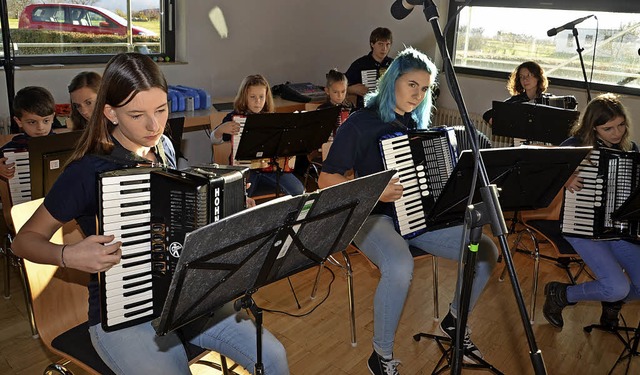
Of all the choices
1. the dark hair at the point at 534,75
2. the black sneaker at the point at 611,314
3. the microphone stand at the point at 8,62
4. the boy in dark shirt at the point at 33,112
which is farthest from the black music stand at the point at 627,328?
the microphone stand at the point at 8,62

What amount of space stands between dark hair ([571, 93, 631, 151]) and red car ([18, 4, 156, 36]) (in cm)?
338

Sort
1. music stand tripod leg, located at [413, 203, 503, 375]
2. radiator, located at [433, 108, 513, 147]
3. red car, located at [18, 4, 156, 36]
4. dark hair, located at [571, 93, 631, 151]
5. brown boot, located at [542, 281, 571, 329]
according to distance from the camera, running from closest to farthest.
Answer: music stand tripod leg, located at [413, 203, 503, 375], dark hair, located at [571, 93, 631, 151], brown boot, located at [542, 281, 571, 329], red car, located at [18, 4, 156, 36], radiator, located at [433, 108, 513, 147]

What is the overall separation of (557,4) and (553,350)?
12.1ft

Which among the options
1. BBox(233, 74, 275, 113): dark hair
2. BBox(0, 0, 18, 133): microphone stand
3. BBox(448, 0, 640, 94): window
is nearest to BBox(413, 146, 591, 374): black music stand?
BBox(233, 74, 275, 113): dark hair

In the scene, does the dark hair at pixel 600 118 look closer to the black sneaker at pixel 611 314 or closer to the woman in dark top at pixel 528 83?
the black sneaker at pixel 611 314

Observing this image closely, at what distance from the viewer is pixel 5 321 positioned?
2787 mm

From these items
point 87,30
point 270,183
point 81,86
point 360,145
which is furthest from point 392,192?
point 87,30

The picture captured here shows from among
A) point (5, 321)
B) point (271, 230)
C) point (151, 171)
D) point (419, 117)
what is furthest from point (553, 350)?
point (5, 321)

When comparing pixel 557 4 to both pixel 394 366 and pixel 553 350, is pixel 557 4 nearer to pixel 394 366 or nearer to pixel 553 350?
pixel 553 350

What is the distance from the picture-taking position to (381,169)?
2.50 metres

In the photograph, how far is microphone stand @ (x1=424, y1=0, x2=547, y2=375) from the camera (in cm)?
131

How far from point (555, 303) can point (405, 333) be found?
783 millimetres

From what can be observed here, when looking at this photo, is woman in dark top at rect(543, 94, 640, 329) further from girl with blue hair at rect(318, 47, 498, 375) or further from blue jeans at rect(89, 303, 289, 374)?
blue jeans at rect(89, 303, 289, 374)

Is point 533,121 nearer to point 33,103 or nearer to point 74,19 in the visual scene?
point 33,103
